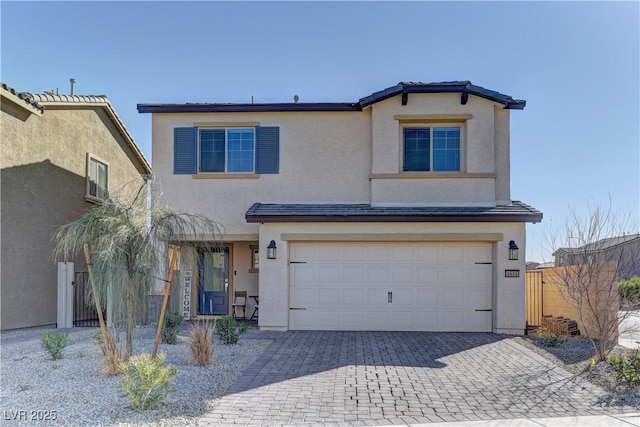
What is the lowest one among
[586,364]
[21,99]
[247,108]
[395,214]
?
[586,364]

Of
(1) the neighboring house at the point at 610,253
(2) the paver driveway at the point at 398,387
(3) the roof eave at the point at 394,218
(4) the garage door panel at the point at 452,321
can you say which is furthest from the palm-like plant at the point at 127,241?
(1) the neighboring house at the point at 610,253

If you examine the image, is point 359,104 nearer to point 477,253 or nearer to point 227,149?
point 227,149

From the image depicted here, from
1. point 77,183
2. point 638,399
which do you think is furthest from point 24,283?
point 638,399

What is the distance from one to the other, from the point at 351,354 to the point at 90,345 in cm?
564

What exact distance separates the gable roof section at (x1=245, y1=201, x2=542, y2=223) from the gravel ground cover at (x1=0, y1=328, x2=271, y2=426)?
3918 millimetres

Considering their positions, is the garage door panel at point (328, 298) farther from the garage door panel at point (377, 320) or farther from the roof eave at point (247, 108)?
the roof eave at point (247, 108)

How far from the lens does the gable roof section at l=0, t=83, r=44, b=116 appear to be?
12087 millimetres

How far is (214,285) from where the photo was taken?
16141 mm

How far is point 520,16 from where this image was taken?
12016 mm

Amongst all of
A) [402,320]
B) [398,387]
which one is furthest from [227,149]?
[398,387]

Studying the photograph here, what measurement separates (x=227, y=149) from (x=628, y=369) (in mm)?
11285

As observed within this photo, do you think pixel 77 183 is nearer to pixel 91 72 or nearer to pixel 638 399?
pixel 91 72

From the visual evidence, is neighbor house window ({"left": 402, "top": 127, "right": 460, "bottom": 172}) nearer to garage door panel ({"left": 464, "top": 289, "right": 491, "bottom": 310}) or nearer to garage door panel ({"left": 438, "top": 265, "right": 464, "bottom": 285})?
garage door panel ({"left": 438, "top": 265, "right": 464, "bottom": 285})

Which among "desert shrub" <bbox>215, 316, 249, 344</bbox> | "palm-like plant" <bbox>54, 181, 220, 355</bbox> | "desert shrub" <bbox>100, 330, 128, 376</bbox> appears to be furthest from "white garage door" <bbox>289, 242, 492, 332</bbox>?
"desert shrub" <bbox>100, 330, 128, 376</bbox>
